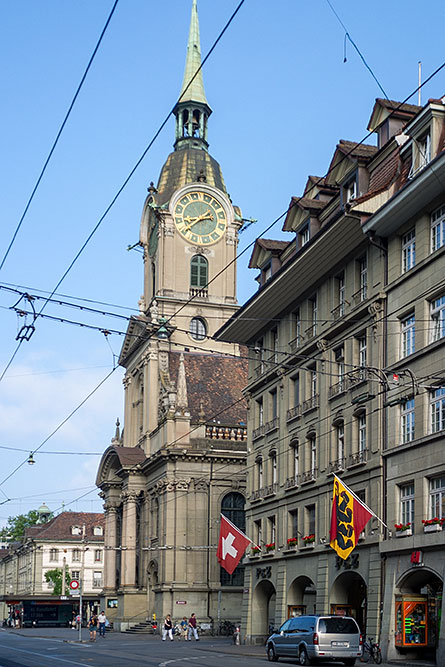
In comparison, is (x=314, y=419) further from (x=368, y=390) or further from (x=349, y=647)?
(x=349, y=647)

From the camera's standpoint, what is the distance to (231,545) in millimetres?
48969

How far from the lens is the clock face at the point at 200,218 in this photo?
8694 centimetres

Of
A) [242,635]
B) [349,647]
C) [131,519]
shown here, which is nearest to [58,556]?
[131,519]

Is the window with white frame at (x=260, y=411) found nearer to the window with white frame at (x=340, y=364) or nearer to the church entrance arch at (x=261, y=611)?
the church entrance arch at (x=261, y=611)

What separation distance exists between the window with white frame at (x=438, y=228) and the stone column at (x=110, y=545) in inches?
2296

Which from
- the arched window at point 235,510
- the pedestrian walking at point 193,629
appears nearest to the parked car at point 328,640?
the pedestrian walking at point 193,629

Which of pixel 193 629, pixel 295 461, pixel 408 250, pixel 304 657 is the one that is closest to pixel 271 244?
pixel 295 461

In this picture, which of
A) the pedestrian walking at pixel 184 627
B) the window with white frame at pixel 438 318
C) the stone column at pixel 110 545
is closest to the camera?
the window with white frame at pixel 438 318

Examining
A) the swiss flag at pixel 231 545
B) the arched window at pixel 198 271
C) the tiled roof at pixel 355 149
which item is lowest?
the swiss flag at pixel 231 545

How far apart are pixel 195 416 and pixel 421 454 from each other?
151 feet

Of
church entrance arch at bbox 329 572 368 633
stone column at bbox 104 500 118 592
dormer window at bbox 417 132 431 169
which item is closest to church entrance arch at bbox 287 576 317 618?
church entrance arch at bbox 329 572 368 633

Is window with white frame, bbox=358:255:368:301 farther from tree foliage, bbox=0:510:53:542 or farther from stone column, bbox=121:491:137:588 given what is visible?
tree foliage, bbox=0:510:53:542

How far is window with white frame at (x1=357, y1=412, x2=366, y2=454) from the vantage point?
39.4 meters

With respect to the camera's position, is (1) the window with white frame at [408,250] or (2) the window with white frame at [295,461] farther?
(2) the window with white frame at [295,461]
